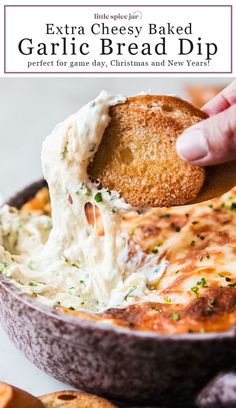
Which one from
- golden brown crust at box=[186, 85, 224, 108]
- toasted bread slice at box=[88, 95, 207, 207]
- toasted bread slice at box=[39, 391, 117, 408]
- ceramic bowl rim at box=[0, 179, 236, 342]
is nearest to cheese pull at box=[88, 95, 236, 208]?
toasted bread slice at box=[88, 95, 207, 207]

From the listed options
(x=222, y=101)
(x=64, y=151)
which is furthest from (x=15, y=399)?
(x=222, y=101)

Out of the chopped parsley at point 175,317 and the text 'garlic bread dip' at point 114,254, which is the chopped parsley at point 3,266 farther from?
the chopped parsley at point 175,317

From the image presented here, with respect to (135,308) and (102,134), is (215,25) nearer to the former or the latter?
(102,134)

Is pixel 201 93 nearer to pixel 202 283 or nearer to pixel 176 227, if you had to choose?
pixel 176 227

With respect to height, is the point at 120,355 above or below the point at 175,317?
below

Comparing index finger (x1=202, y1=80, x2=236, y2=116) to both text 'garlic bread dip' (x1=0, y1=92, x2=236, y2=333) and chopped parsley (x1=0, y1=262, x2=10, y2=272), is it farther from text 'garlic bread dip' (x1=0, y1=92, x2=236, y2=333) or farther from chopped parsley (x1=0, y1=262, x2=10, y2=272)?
chopped parsley (x1=0, y1=262, x2=10, y2=272)

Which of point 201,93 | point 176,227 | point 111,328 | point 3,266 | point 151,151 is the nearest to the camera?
point 111,328
